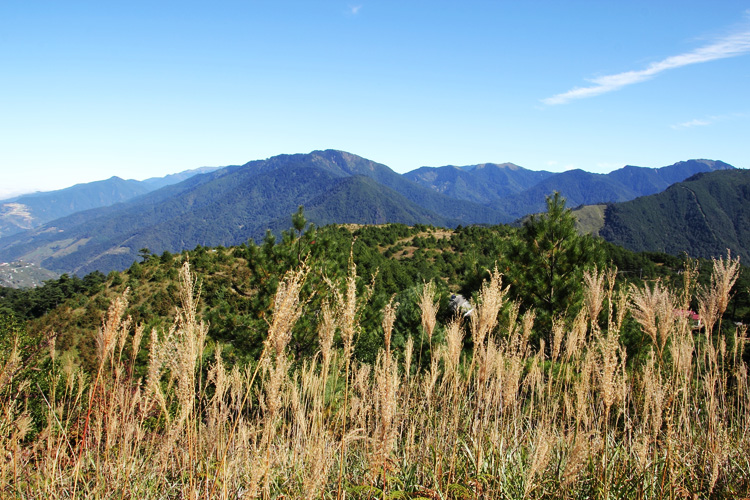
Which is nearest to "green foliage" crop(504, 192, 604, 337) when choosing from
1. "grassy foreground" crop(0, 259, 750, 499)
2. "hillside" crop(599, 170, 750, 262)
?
"grassy foreground" crop(0, 259, 750, 499)

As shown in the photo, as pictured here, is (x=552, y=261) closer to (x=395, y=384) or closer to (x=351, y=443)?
(x=351, y=443)

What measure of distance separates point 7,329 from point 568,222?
18493 millimetres

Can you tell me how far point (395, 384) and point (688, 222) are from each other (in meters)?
235

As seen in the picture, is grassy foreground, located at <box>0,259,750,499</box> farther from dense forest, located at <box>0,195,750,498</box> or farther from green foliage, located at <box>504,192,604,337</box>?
green foliage, located at <box>504,192,604,337</box>

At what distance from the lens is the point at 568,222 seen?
13.2 m

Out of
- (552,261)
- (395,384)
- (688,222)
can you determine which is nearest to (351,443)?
(395,384)

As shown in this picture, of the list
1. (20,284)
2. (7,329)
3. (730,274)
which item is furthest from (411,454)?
(20,284)

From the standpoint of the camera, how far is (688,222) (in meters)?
185

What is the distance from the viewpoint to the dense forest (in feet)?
6.36

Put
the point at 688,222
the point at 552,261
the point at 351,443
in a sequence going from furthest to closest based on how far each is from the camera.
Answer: the point at 688,222 < the point at 552,261 < the point at 351,443

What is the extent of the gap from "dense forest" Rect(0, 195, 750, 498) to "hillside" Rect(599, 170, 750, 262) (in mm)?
186576

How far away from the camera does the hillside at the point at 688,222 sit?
17138 centimetres

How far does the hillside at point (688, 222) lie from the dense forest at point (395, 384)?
612 feet

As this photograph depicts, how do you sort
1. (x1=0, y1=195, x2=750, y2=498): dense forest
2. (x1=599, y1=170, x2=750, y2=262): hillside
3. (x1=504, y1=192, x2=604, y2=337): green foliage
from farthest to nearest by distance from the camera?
(x1=599, y1=170, x2=750, y2=262): hillside, (x1=504, y1=192, x2=604, y2=337): green foliage, (x1=0, y1=195, x2=750, y2=498): dense forest
